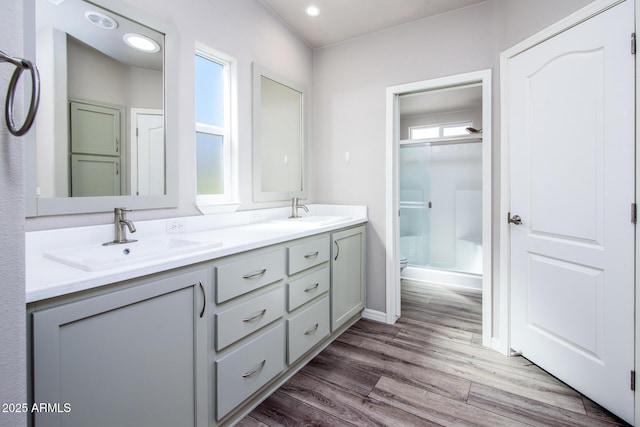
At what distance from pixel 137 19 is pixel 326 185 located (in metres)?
1.95

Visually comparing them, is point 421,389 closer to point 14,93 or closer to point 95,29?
point 14,93

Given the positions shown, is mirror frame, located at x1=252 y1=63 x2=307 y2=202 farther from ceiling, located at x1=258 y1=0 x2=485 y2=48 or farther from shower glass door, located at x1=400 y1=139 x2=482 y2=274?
shower glass door, located at x1=400 y1=139 x2=482 y2=274

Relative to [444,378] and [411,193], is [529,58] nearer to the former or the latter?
[444,378]

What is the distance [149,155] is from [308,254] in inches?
42.3

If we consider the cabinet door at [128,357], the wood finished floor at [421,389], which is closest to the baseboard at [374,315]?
the wood finished floor at [421,389]

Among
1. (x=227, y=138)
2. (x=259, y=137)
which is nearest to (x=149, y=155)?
(x=227, y=138)

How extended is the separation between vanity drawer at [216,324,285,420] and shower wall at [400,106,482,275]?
2.92m

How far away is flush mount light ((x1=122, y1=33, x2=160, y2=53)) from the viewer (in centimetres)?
161

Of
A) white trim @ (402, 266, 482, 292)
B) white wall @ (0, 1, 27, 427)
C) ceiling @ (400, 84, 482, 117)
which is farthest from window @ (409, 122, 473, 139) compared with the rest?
white wall @ (0, 1, 27, 427)

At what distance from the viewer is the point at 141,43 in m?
1.67

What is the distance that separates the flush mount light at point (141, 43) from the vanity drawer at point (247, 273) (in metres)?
1.22

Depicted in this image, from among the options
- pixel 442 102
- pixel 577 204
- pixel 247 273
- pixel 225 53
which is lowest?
pixel 247 273

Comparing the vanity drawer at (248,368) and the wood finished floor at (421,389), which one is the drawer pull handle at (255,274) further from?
the wood finished floor at (421,389)

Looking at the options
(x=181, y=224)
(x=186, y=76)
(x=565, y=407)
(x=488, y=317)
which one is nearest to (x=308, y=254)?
(x=181, y=224)
